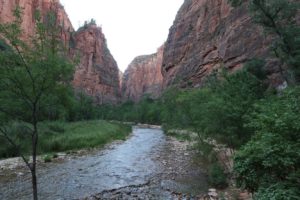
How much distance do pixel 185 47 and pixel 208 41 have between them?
12.4m

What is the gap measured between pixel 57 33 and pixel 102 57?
104 metres

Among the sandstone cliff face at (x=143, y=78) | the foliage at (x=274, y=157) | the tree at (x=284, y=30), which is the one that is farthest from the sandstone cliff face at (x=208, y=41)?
the sandstone cliff face at (x=143, y=78)

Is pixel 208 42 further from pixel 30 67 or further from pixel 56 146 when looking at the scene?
pixel 30 67

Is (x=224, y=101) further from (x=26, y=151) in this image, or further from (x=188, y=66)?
(x=188, y=66)

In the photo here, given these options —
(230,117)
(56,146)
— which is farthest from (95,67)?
(230,117)

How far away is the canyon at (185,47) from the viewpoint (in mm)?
33188

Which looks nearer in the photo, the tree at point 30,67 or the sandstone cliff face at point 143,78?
the tree at point 30,67

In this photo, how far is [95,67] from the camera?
100625 mm

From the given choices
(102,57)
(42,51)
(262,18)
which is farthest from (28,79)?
(102,57)

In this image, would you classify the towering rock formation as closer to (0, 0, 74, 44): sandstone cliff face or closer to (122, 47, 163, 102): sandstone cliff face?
(0, 0, 74, 44): sandstone cliff face

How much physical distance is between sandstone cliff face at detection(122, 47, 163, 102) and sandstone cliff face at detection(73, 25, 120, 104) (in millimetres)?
22766

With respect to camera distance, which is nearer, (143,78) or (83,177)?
(83,177)

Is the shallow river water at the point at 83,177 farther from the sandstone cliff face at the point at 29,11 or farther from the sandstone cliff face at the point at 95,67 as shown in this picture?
the sandstone cliff face at the point at 95,67

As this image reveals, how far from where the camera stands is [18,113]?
6.57 metres
